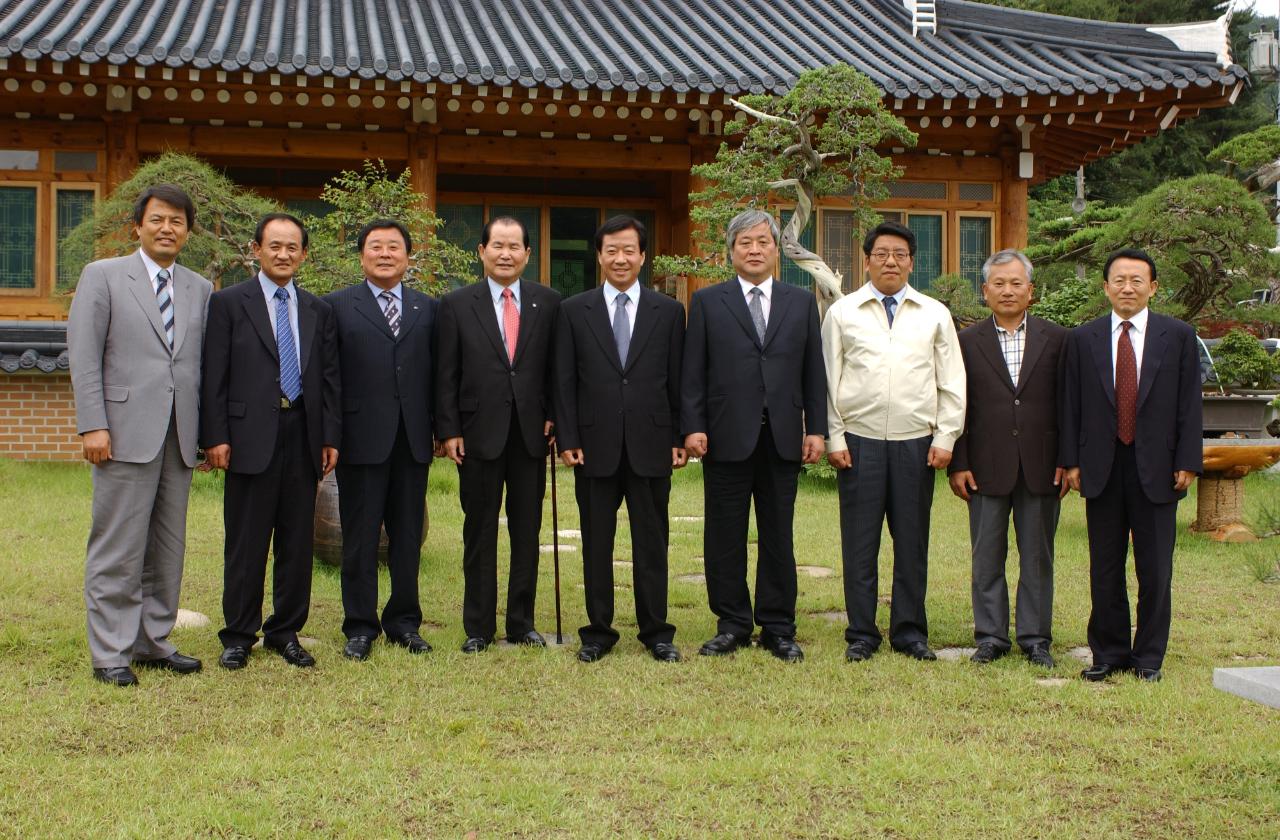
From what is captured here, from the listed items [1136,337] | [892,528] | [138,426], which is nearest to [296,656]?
[138,426]

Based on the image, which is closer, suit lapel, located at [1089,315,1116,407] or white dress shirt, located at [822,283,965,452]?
suit lapel, located at [1089,315,1116,407]

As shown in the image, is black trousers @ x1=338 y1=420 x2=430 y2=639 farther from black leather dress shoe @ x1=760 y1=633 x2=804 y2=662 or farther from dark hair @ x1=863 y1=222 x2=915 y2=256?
dark hair @ x1=863 y1=222 x2=915 y2=256

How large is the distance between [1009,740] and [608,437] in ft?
6.55

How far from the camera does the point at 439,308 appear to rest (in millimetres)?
5090

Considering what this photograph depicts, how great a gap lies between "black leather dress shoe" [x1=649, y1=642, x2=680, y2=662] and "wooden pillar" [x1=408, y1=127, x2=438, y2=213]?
7602 millimetres

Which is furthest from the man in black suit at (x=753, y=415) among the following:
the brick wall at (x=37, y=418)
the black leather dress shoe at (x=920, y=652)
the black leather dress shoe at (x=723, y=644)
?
the brick wall at (x=37, y=418)

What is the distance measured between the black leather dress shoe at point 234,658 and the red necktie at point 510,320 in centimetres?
163

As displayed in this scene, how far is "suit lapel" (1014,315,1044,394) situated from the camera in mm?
4973

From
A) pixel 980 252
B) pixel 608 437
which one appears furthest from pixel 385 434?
pixel 980 252

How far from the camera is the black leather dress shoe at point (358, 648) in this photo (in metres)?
4.82

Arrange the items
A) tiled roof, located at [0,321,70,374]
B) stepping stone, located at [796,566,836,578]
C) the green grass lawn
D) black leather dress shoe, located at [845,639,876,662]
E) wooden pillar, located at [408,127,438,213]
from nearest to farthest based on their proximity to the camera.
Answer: the green grass lawn
black leather dress shoe, located at [845,639,876,662]
stepping stone, located at [796,566,836,578]
tiled roof, located at [0,321,70,374]
wooden pillar, located at [408,127,438,213]

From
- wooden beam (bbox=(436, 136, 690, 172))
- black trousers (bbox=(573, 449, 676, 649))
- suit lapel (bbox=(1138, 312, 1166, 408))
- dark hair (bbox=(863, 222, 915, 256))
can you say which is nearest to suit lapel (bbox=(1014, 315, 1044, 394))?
suit lapel (bbox=(1138, 312, 1166, 408))

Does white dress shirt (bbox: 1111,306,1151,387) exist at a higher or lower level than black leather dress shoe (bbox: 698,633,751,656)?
higher

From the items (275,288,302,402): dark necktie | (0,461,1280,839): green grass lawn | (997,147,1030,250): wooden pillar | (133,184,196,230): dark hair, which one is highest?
(997,147,1030,250): wooden pillar
